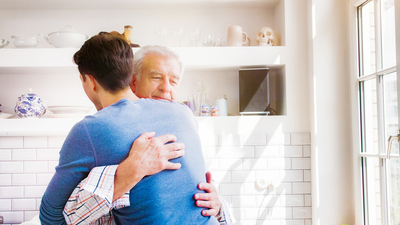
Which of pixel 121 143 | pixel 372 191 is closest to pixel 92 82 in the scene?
pixel 121 143

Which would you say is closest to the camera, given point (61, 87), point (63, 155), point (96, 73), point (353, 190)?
point (63, 155)

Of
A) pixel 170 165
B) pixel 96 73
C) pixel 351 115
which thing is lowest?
pixel 170 165

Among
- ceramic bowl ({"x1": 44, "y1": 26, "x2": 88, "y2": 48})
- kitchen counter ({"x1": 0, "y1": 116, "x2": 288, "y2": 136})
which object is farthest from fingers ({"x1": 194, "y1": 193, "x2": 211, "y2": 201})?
ceramic bowl ({"x1": 44, "y1": 26, "x2": 88, "y2": 48})

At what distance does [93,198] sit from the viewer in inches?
33.6

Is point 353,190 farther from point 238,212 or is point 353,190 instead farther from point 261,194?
point 238,212

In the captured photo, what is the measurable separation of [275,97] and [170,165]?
62.6 inches

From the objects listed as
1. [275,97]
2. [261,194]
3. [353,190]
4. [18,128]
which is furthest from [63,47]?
[353,190]

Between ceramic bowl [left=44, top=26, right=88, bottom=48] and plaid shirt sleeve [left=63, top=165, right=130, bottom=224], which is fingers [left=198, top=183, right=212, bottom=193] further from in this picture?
ceramic bowl [left=44, top=26, right=88, bottom=48]

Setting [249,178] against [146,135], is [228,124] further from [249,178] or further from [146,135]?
[146,135]

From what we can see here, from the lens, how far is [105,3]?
2.23 m

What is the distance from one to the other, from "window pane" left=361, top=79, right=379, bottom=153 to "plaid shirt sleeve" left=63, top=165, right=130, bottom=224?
158 centimetres

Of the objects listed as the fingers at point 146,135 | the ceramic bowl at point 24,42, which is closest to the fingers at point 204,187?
the fingers at point 146,135

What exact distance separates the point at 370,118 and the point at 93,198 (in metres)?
1.71

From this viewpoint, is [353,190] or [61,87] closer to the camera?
[353,190]
